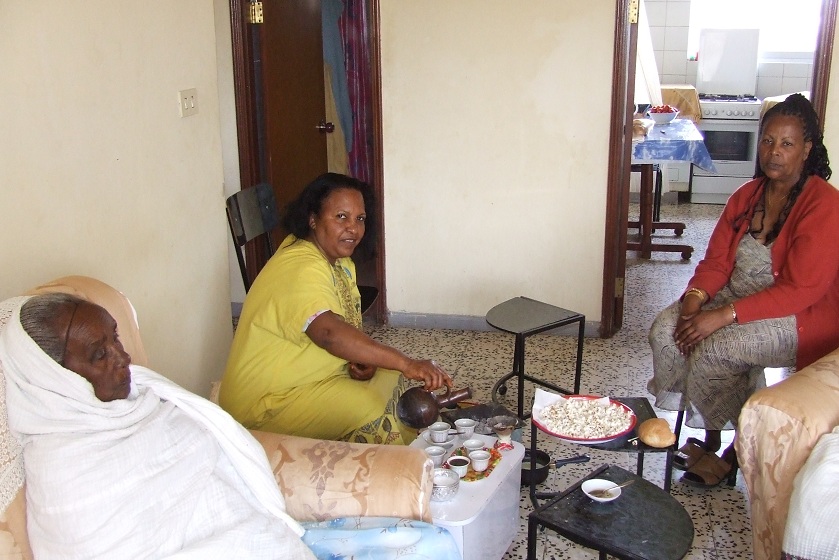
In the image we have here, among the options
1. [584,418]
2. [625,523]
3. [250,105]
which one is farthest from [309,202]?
Result: [250,105]

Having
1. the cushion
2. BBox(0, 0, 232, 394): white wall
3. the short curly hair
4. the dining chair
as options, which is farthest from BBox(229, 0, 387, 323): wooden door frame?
the cushion

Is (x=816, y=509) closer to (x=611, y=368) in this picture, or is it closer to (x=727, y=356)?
(x=727, y=356)

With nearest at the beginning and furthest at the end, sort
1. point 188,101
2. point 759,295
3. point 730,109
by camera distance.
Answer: point 759,295 → point 188,101 → point 730,109

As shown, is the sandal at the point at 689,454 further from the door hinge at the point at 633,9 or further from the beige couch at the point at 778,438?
the door hinge at the point at 633,9

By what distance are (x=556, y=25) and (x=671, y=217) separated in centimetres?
310

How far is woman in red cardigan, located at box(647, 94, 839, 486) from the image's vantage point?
267 cm

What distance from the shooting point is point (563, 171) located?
3.99 m

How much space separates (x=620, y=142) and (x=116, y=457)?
9.42 feet

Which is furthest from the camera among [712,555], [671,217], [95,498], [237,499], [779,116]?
[671,217]

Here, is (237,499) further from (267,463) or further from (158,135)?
(158,135)

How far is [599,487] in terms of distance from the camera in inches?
80.7

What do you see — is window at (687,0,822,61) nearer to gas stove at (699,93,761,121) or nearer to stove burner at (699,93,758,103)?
stove burner at (699,93,758,103)

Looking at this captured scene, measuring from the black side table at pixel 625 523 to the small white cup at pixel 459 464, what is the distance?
0.21m

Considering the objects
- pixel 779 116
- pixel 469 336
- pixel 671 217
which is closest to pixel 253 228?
pixel 469 336
